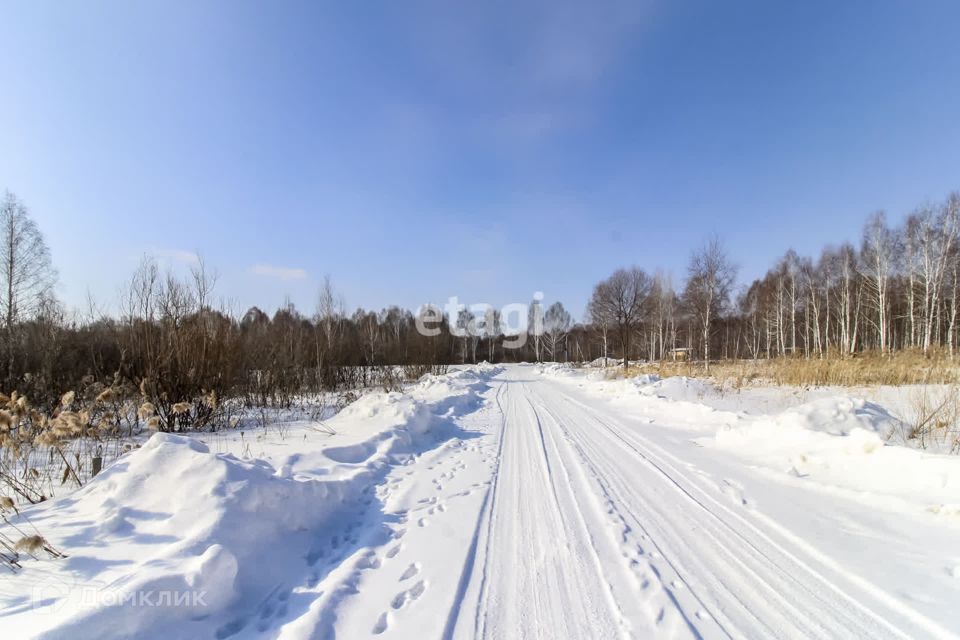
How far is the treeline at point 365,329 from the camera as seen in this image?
8680 millimetres

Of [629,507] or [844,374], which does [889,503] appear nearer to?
[629,507]

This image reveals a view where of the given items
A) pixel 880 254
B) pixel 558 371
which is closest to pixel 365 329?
pixel 558 371

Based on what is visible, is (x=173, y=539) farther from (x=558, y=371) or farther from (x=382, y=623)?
(x=558, y=371)

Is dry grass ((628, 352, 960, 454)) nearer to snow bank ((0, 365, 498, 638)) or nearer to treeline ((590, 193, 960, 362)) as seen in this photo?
treeline ((590, 193, 960, 362))

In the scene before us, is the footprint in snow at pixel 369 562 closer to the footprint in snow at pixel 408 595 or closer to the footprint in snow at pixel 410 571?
the footprint in snow at pixel 410 571

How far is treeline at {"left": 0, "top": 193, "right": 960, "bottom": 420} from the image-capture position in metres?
8.68

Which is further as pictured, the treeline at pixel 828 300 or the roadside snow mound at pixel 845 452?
the treeline at pixel 828 300

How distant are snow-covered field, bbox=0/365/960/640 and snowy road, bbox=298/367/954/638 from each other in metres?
0.02

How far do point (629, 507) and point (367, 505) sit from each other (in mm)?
2696

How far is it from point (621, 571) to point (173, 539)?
327 cm

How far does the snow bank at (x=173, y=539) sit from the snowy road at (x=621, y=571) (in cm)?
72

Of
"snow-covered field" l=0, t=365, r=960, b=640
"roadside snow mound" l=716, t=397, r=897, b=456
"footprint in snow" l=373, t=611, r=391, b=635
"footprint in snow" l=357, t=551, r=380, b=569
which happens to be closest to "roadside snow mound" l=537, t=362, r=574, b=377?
"roadside snow mound" l=716, t=397, r=897, b=456

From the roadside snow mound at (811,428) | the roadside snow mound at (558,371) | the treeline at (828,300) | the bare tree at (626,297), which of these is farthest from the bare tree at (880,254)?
the roadside snow mound at (811,428)

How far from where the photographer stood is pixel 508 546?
10.2 ft
